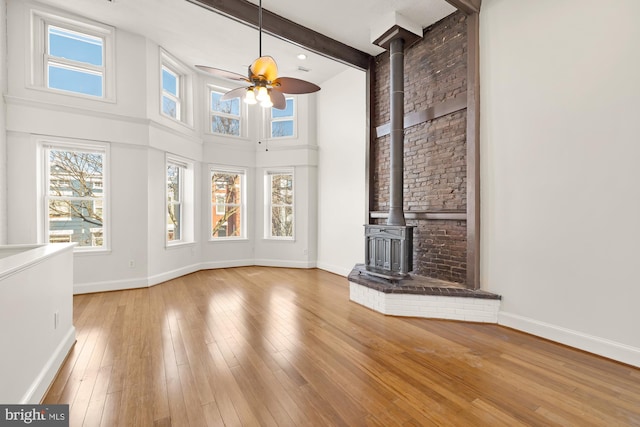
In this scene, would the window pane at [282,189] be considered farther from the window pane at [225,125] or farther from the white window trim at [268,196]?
the window pane at [225,125]

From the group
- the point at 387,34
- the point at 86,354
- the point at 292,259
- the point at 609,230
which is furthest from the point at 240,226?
the point at 609,230

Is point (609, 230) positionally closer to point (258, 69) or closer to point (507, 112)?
point (507, 112)

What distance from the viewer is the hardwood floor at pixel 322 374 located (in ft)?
5.66

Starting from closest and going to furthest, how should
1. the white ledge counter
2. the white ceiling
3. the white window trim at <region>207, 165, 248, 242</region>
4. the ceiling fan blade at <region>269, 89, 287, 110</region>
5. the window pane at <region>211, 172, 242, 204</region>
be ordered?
1. the white ledge counter
2. the ceiling fan blade at <region>269, 89, 287, 110</region>
3. the white ceiling
4. the white window trim at <region>207, 165, 248, 242</region>
5. the window pane at <region>211, 172, 242, 204</region>

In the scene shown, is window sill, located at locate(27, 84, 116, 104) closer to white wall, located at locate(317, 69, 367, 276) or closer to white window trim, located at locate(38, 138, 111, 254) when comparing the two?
white window trim, located at locate(38, 138, 111, 254)

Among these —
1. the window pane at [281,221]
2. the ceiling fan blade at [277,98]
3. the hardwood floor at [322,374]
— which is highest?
the ceiling fan blade at [277,98]

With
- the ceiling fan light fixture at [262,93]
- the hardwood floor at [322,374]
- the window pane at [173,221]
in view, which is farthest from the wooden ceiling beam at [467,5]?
the window pane at [173,221]

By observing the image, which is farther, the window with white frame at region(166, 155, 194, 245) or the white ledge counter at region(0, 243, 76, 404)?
the window with white frame at region(166, 155, 194, 245)

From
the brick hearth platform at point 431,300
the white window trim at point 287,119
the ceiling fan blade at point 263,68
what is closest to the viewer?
the ceiling fan blade at point 263,68

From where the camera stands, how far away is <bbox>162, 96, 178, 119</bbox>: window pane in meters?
5.24

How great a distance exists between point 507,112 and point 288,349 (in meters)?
3.47

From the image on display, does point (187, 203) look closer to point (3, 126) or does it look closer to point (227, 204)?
point (227, 204)

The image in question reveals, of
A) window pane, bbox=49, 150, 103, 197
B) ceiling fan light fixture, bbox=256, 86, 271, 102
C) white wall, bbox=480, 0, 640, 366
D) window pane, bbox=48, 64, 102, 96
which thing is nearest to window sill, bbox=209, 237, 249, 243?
window pane, bbox=49, 150, 103, 197

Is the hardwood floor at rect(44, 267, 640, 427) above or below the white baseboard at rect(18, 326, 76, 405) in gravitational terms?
below
